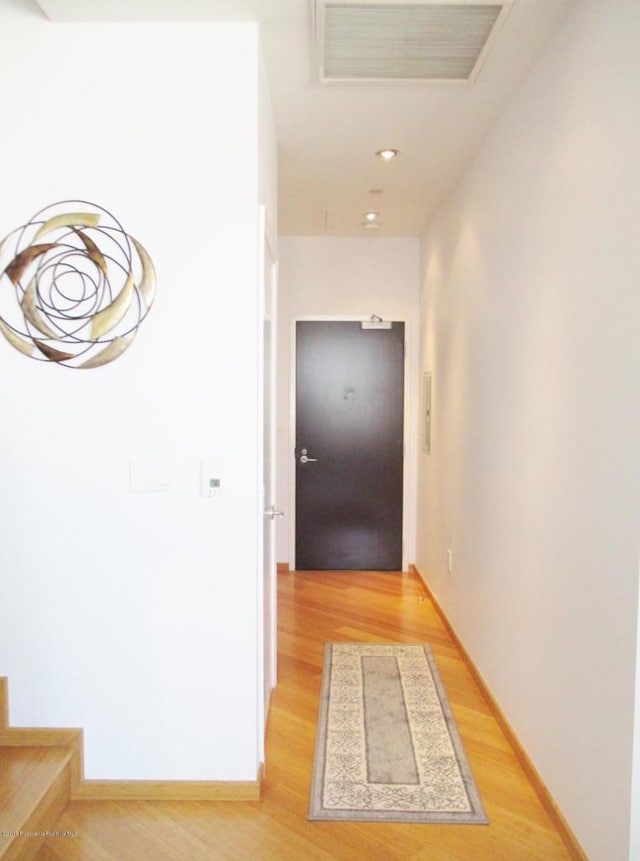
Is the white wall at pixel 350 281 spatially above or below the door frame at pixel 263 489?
above

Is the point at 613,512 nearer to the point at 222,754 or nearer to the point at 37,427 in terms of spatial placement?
the point at 222,754

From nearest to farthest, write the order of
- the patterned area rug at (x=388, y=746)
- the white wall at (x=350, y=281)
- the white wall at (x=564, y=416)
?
1. the white wall at (x=564, y=416)
2. the patterned area rug at (x=388, y=746)
3. the white wall at (x=350, y=281)

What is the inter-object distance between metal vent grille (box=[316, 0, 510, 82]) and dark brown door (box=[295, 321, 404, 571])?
286 centimetres

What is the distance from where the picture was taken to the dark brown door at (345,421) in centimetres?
535

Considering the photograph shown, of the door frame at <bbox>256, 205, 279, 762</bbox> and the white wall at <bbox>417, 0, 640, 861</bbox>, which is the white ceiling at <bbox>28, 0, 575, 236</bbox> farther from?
the door frame at <bbox>256, 205, 279, 762</bbox>

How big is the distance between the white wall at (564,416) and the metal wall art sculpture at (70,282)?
4.63 feet

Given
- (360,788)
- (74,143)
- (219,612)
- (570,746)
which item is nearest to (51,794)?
(219,612)

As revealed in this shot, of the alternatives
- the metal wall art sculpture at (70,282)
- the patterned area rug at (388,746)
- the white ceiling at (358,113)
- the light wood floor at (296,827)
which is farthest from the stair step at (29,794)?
the white ceiling at (358,113)

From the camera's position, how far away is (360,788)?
239 cm

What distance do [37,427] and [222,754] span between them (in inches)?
51.7

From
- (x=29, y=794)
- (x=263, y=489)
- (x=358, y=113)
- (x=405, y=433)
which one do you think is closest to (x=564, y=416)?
(x=263, y=489)

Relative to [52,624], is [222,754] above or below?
below

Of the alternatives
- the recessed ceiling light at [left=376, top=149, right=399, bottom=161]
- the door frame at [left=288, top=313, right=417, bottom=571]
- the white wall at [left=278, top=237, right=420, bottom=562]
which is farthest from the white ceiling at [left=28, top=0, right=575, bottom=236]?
the door frame at [left=288, top=313, right=417, bottom=571]

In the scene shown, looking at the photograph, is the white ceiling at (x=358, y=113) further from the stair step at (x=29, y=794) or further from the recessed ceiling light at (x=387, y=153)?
the stair step at (x=29, y=794)
